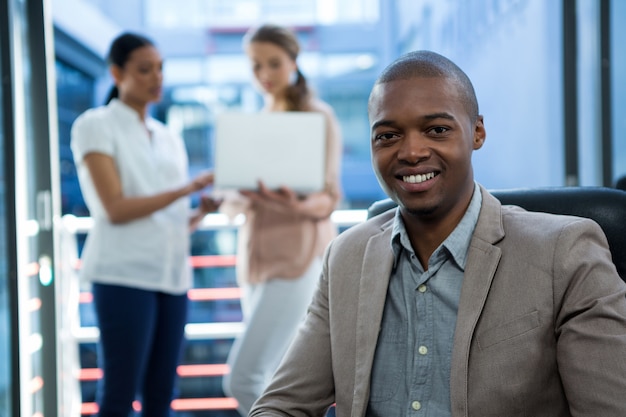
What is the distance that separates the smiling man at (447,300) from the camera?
2.81 ft

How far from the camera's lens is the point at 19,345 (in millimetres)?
2244

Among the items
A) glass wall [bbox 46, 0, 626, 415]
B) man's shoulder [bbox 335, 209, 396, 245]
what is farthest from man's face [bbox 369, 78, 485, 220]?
glass wall [bbox 46, 0, 626, 415]

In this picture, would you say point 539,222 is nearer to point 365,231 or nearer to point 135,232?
point 365,231

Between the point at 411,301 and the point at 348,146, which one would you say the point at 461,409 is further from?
the point at 348,146

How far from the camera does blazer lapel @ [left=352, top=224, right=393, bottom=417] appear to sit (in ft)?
3.14

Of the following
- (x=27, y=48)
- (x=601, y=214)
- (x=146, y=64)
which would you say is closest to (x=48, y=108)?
(x=27, y=48)

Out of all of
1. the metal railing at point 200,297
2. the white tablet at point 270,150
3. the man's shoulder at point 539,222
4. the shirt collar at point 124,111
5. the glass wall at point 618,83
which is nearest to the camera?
the man's shoulder at point 539,222

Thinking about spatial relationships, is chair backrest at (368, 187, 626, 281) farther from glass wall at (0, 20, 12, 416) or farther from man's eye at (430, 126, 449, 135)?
glass wall at (0, 20, 12, 416)

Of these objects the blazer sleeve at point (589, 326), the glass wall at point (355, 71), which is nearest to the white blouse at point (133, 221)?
the glass wall at point (355, 71)

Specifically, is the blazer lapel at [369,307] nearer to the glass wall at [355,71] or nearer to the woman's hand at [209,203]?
the woman's hand at [209,203]

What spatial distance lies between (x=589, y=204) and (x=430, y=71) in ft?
1.21

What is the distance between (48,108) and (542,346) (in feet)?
6.50

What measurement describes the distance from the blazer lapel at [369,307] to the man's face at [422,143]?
9 centimetres

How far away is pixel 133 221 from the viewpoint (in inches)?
78.6
